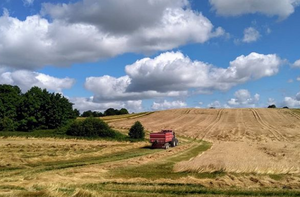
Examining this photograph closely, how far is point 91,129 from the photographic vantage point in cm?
5022

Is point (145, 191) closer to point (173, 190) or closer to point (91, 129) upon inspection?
point (173, 190)

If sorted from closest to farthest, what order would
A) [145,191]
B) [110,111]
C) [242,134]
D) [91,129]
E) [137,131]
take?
1. [145,191]
2. [137,131]
3. [91,129]
4. [242,134]
5. [110,111]

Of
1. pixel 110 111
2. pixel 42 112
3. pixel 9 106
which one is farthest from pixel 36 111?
pixel 110 111

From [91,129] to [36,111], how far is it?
18.3m

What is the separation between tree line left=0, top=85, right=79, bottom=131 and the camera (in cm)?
6188

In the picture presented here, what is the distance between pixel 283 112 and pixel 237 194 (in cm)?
8181

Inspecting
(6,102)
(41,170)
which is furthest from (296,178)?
(6,102)

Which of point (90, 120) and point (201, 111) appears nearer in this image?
point (90, 120)

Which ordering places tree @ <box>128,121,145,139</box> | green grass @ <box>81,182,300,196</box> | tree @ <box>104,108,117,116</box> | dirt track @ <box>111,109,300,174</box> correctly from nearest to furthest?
1. green grass @ <box>81,182,300,196</box>
2. dirt track @ <box>111,109,300,174</box>
3. tree @ <box>128,121,145,139</box>
4. tree @ <box>104,108,117,116</box>

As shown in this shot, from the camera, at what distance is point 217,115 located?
8425 cm

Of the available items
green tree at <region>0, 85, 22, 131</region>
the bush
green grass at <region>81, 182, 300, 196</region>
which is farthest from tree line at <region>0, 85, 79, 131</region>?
green grass at <region>81, 182, 300, 196</region>

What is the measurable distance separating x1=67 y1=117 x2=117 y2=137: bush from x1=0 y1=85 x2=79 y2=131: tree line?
11.9m

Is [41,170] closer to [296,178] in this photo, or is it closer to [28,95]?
[296,178]

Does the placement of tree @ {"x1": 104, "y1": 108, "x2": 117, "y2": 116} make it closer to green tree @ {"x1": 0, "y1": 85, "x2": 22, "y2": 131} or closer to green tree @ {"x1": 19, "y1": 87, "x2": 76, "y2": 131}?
green tree @ {"x1": 0, "y1": 85, "x2": 22, "y2": 131}
